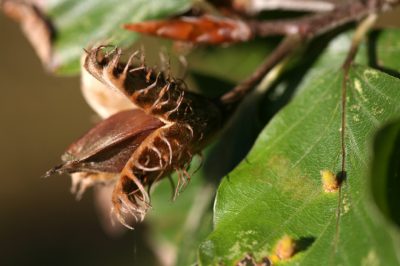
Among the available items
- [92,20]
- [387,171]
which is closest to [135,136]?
[387,171]

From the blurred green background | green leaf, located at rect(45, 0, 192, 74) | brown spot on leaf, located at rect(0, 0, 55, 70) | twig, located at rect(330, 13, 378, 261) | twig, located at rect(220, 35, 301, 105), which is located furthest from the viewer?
the blurred green background

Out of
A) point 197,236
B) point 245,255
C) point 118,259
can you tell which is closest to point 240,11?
point 197,236

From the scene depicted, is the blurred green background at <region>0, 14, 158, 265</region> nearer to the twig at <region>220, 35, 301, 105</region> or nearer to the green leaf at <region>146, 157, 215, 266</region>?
the green leaf at <region>146, 157, 215, 266</region>

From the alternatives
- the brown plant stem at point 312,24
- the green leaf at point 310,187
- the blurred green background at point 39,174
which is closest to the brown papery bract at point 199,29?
the brown plant stem at point 312,24

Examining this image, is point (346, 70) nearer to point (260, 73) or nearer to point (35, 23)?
point (260, 73)

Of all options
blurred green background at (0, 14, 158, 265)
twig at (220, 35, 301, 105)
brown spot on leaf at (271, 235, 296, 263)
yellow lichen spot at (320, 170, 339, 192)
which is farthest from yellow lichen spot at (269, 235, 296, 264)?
blurred green background at (0, 14, 158, 265)

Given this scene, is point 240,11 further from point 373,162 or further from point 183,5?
point 373,162
